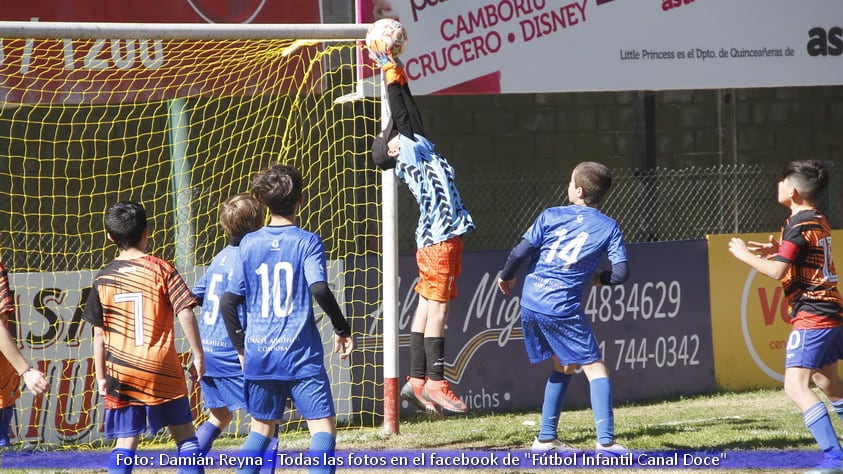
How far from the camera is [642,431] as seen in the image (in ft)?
25.3

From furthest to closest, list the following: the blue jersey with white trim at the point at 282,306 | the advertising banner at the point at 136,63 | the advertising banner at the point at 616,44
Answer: the advertising banner at the point at 616,44
the advertising banner at the point at 136,63
the blue jersey with white trim at the point at 282,306

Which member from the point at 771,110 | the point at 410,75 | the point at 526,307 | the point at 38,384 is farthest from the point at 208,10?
the point at 771,110

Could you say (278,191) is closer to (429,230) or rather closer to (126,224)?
(126,224)

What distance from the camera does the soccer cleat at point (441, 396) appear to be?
6.68 metres

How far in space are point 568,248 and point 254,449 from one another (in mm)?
2253

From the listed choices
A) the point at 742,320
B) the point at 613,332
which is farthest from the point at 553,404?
the point at 742,320

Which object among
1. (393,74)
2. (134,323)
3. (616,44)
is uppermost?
(616,44)

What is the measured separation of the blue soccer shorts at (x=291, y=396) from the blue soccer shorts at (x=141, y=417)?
39 centimetres

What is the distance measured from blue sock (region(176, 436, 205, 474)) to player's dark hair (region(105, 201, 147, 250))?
1021mm

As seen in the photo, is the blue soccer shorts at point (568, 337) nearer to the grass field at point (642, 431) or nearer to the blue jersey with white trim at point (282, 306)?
the grass field at point (642, 431)

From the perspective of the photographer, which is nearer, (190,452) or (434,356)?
(190,452)

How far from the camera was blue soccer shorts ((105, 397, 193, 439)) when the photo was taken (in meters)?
5.26

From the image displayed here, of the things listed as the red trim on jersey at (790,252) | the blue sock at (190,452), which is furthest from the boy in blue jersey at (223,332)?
the red trim on jersey at (790,252)

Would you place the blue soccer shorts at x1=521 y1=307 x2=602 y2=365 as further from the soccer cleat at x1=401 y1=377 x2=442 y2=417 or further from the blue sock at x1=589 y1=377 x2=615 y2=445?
the soccer cleat at x1=401 y1=377 x2=442 y2=417
